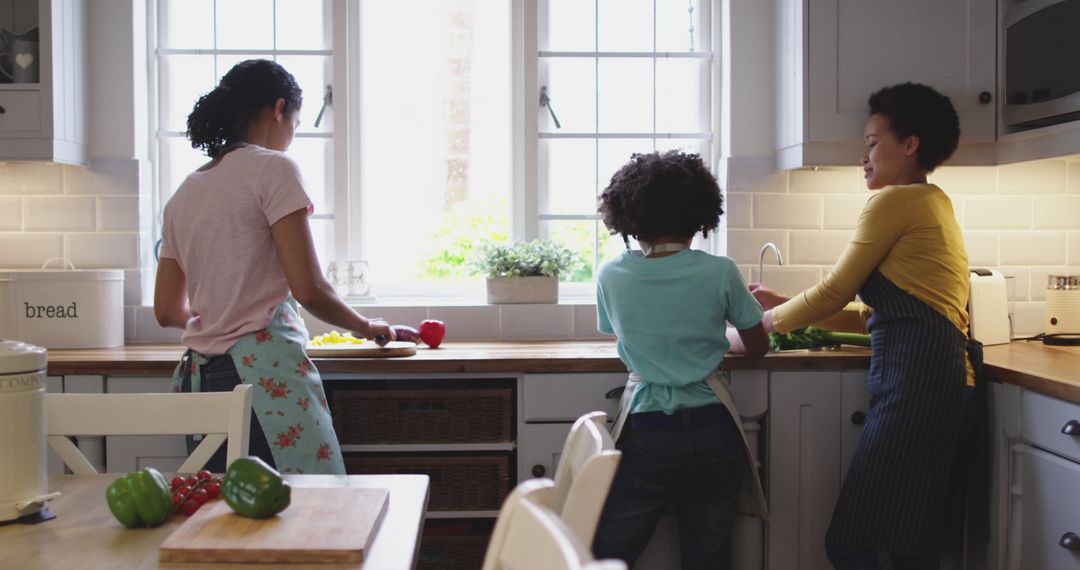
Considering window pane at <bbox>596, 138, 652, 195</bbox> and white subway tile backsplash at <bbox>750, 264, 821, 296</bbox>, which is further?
window pane at <bbox>596, 138, 652, 195</bbox>

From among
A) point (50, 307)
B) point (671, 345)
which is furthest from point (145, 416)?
point (50, 307)

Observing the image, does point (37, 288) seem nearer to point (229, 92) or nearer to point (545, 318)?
point (229, 92)

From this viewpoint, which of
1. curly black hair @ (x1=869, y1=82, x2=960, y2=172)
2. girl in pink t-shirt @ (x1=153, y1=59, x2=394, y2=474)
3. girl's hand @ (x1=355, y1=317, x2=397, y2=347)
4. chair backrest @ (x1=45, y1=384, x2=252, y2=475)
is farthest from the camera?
curly black hair @ (x1=869, y1=82, x2=960, y2=172)

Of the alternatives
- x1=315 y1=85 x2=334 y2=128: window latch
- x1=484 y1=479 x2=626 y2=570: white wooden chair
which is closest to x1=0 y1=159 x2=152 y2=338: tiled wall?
x1=315 y1=85 x2=334 y2=128: window latch

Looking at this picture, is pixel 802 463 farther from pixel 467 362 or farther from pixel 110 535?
pixel 110 535

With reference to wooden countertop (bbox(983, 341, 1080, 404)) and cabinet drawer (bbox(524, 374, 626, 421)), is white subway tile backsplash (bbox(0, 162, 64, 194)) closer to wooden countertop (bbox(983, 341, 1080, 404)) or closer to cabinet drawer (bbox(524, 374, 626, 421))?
cabinet drawer (bbox(524, 374, 626, 421))

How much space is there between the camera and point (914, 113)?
256 centimetres

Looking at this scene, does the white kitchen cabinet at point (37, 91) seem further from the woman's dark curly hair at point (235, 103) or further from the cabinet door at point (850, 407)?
the cabinet door at point (850, 407)

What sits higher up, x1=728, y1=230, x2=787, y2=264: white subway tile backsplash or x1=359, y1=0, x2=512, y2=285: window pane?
x1=359, y1=0, x2=512, y2=285: window pane

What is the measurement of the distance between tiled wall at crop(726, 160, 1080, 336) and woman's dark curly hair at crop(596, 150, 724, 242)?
94 cm

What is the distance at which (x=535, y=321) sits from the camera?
10.6ft

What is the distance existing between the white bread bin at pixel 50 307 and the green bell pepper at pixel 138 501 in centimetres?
169

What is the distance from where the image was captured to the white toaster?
2863mm

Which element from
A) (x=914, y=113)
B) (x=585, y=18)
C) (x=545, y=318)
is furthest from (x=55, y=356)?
(x=914, y=113)
